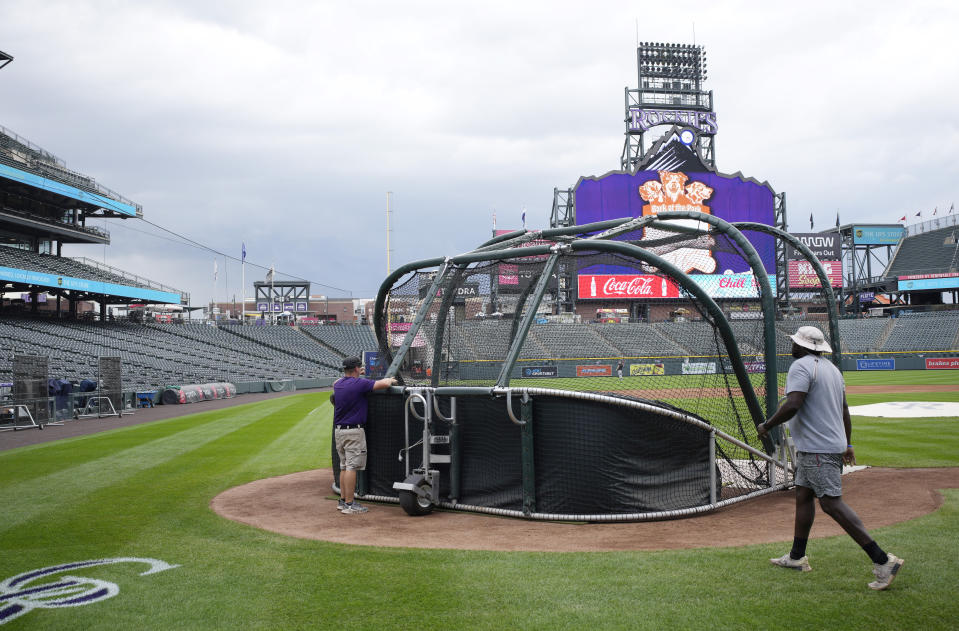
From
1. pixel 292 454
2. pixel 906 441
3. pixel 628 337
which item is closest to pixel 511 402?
pixel 292 454

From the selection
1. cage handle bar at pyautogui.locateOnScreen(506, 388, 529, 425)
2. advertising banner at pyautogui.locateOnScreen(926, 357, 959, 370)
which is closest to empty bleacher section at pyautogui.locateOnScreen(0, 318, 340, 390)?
cage handle bar at pyautogui.locateOnScreen(506, 388, 529, 425)

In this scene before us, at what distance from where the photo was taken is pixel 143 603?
4.44 metres

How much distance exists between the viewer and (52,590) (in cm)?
477

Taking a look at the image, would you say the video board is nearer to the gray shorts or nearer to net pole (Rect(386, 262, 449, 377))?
net pole (Rect(386, 262, 449, 377))

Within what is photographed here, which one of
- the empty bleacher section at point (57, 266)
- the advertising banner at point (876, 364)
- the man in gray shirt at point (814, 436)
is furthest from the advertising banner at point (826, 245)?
the man in gray shirt at point (814, 436)

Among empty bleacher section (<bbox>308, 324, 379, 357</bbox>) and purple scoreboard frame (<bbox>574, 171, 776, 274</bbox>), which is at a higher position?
purple scoreboard frame (<bbox>574, 171, 776, 274</bbox>)

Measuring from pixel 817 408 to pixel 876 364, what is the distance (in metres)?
43.3

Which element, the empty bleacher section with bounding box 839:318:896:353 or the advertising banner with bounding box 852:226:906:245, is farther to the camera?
the advertising banner with bounding box 852:226:906:245

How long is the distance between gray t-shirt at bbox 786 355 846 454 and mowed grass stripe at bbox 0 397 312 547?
708cm

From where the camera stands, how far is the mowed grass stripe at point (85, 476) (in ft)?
24.3

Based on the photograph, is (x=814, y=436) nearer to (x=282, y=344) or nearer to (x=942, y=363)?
(x=942, y=363)

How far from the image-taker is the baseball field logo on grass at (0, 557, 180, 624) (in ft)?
14.6

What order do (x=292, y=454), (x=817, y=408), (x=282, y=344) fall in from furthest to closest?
(x=282, y=344) < (x=292, y=454) < (x=817, y=408)

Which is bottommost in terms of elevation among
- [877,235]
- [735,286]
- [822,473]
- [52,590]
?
[52,590]
